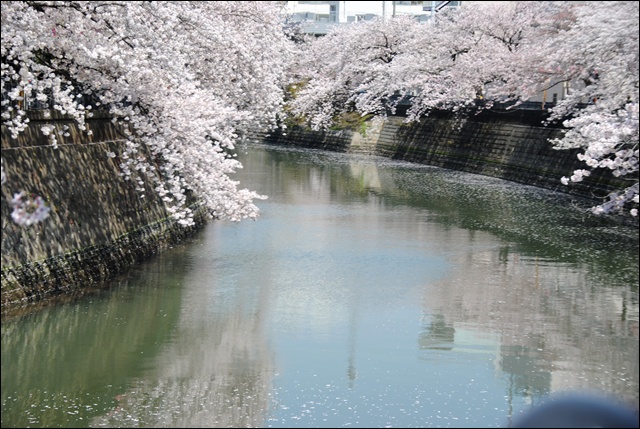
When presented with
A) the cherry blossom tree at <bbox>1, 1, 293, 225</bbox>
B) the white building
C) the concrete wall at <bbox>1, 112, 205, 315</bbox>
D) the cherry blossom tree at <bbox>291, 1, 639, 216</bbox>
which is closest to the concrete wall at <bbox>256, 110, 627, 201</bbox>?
the cherry blossom tree at <bbox>291, 1, 639, 216</bbox>

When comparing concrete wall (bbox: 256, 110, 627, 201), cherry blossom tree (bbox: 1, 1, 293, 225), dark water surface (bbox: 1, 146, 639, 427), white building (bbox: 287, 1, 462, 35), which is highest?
white building (bbox: 287, 1, 462, 35)

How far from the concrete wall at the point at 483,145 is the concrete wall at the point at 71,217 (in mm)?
10906

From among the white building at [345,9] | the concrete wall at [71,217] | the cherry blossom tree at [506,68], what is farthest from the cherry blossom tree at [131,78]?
the white building at [345,9]

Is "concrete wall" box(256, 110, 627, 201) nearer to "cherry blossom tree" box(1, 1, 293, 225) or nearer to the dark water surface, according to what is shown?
the dark water surface

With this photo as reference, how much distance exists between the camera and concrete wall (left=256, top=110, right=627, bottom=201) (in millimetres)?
25719

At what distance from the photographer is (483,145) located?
3203cm

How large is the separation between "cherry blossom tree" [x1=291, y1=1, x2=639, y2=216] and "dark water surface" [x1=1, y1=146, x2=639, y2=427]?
1831 millimetres

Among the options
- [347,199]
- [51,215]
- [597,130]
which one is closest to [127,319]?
[51,215]

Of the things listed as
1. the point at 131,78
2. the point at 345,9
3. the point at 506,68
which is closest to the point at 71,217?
the point at 131,78

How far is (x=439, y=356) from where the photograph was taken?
11133 mm

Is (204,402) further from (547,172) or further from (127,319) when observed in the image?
(547,172)

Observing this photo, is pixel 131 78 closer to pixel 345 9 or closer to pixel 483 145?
pixel 483 145

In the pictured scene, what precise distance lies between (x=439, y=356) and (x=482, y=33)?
81.2 ft

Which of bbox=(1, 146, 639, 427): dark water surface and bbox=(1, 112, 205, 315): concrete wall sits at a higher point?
bbox=(1, 112, 205, 315): concrete wall
